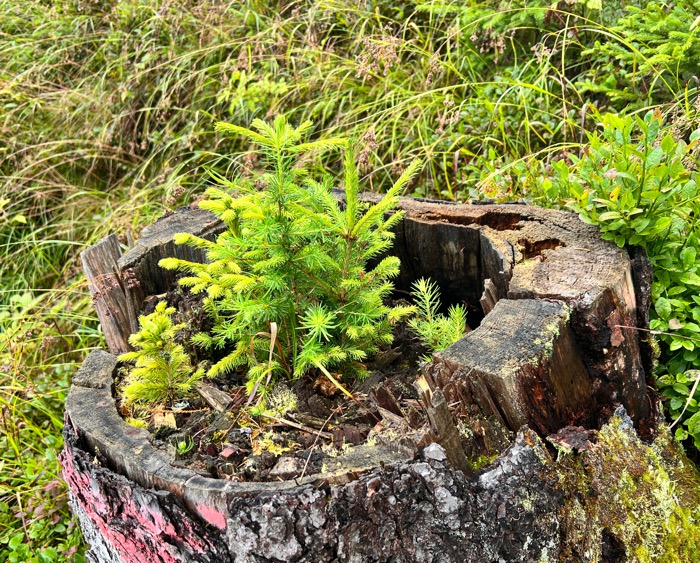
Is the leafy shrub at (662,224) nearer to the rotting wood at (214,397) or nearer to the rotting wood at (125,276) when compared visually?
the rotting wood at (214,397)

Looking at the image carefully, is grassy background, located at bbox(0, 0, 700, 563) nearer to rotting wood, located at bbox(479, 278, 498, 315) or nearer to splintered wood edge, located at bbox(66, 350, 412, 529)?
rotting wood, located at bbox(479, 278, 498, 315)

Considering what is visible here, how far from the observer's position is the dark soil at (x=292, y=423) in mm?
1793

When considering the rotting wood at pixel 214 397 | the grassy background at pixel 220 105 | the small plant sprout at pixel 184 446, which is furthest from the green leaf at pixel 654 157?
the small plant sprout at pixel 184 446

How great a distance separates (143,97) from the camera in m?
4.98

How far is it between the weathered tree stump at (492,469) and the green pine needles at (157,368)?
10 centimetres

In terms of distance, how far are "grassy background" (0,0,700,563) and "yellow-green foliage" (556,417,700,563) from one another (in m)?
1.14

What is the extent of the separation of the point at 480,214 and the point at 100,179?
3.35 m

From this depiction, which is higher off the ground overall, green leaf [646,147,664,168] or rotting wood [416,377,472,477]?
green leaf [646,147,664,168]

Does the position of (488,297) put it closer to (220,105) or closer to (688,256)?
(688,256)

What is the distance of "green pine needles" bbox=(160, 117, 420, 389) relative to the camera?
1.99 metres

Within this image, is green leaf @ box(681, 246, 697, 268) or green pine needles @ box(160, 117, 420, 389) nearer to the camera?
green pine needles @ box(160, 117, 420, 389)

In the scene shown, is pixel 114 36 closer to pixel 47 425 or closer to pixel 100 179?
pixel 100 179

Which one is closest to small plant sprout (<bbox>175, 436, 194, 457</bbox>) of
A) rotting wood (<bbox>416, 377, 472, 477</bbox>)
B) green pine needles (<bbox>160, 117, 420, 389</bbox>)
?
green pine needles (<bbox>160, 117, 420, 389</bbox>)

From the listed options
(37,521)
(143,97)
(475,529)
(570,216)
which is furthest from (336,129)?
(475,529)
